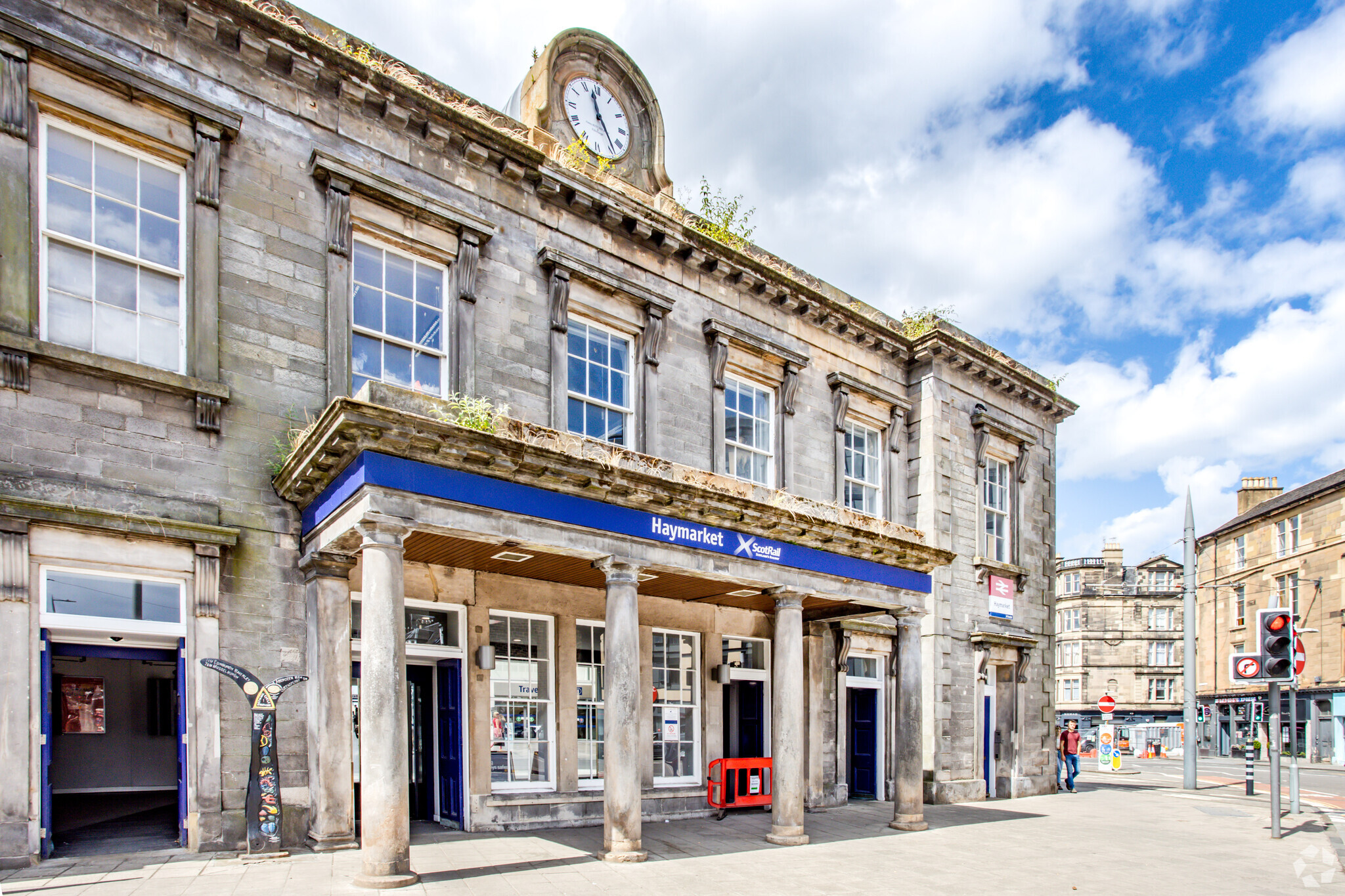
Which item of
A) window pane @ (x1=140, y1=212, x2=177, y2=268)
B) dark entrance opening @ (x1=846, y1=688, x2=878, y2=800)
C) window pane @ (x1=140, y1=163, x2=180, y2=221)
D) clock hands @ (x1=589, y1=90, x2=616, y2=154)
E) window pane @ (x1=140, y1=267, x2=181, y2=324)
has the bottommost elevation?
dark entrance opening @ (x1=846, y1=688, x2=878, y2=800)

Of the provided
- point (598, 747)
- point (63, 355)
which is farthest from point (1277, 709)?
point (63, 355)

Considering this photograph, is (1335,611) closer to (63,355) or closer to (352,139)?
(352,139)

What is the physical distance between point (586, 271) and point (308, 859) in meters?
8.12

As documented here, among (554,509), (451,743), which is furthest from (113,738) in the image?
(554,509)

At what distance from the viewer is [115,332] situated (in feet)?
29.7

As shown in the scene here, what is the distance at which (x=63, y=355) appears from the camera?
841 cm

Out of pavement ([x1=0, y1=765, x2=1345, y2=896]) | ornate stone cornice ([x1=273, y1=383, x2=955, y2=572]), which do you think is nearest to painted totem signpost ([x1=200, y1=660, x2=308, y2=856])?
pavement ([x1=0, y1=765, x2=1345, y2=896])

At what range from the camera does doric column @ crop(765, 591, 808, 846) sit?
11492 mm

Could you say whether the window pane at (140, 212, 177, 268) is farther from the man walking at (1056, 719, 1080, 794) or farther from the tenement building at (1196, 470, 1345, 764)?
the tenement building at (1196, 470, 1345, 764)

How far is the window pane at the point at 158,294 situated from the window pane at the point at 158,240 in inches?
5.8

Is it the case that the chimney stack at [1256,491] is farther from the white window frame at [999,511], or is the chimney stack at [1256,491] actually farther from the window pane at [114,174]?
the window pane at [114,174]

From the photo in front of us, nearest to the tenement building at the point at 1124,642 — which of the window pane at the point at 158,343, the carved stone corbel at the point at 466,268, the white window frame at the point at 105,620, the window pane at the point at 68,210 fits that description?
the carved stone corbel at the point at 466,268

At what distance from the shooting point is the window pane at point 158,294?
926cm

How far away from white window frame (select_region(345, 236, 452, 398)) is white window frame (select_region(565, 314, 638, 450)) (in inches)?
72.0
